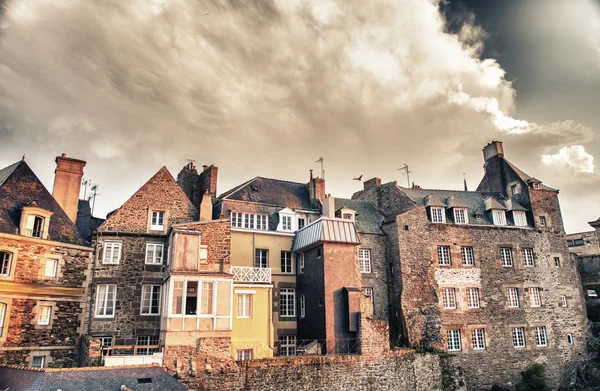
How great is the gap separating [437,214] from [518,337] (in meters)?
8.91

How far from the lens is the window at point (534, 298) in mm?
27950

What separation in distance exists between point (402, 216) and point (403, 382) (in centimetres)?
941

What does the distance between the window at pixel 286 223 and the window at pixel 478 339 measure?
12.5 meters

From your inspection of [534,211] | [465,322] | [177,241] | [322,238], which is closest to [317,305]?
[322,238]

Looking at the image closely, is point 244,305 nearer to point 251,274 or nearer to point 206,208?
point 251,274

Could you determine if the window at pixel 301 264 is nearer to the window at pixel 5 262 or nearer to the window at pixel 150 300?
the window at pixel 150 300

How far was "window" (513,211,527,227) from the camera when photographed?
96.4 ft

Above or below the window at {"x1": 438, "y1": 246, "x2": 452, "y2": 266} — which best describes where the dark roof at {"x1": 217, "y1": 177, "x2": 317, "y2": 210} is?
above

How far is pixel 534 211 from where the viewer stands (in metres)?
29.8

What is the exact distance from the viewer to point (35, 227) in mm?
20172

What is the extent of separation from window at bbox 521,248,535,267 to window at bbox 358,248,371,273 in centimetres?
1074

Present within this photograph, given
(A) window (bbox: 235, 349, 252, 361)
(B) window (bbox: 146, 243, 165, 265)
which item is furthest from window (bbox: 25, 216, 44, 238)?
(A) window (bbox: 235, 349, 252, 361)

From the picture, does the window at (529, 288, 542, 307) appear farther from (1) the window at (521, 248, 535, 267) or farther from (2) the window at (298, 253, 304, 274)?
(2) the window at (298, 253, 304, 274)

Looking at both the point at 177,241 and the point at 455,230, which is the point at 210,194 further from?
the point at 455,230
